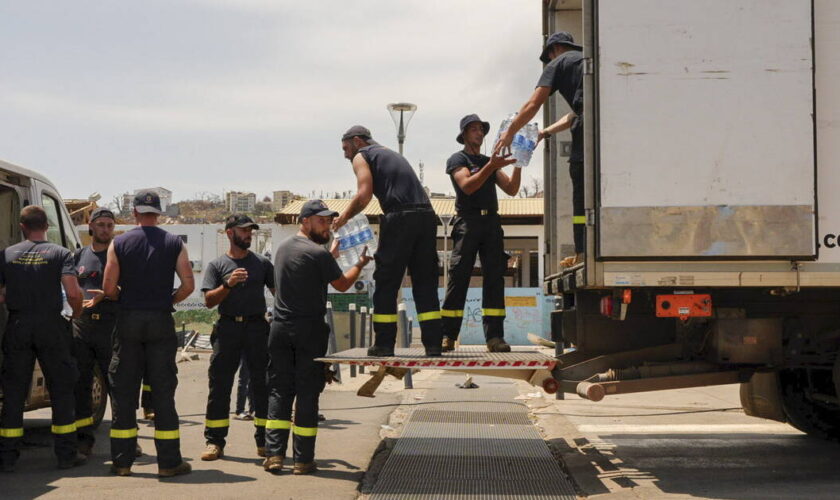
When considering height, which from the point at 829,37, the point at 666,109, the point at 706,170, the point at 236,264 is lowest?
the point at 236,264

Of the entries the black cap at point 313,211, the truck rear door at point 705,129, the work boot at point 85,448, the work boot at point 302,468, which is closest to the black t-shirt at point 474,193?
the black cap at point 313,211

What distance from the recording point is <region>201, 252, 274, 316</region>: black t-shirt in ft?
25.4

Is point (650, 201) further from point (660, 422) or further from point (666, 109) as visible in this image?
point (660, 422)

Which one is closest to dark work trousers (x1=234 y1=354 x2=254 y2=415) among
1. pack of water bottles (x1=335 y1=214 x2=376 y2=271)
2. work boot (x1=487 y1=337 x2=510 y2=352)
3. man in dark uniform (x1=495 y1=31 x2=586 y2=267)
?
pack of water bottles (x1=335 y1=214 x2=376 y2=271)

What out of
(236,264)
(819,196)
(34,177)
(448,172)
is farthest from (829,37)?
(34,177)

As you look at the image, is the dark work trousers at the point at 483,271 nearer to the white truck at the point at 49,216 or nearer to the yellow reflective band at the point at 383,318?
the yellow reflective band at the point at 383,318

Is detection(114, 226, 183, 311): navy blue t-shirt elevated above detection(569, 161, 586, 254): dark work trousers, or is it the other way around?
detection(569, 161, 586, 254): dark work trousers

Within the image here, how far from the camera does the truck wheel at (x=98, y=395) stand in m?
8.38

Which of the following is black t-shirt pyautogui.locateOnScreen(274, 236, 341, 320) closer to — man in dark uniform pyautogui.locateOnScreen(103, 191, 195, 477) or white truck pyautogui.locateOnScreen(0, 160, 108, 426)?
man in dark uniform pyautogui.locateOnScreen(103, 191, 195, 477)

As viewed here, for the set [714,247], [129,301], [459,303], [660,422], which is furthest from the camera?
[660,422]

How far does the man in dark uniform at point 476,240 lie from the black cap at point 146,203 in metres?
2.37

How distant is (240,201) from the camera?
127 m

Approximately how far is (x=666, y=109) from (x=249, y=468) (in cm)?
405

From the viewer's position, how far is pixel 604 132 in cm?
635
